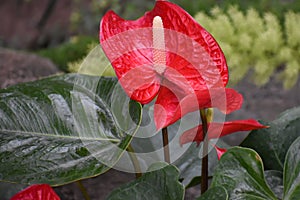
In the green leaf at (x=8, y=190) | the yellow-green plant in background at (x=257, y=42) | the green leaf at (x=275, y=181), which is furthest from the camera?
the yellow-green plant in background at (x=257, y=42)

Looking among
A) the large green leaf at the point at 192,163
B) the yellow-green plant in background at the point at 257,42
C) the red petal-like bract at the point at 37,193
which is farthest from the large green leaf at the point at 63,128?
the yellow-green plant in background at the point at 257,42

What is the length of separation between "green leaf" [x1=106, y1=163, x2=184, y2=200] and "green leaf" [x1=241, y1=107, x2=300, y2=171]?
0.17m

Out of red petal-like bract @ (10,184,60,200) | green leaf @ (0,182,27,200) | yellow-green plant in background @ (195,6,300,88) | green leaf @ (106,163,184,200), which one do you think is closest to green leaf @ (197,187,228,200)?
green leaf @ (106,163,184,200)

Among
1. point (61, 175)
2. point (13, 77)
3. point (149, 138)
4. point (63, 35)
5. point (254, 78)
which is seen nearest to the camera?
point (61, 175)

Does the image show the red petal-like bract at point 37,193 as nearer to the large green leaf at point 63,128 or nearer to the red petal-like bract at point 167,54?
the large green leaf at point 63,128

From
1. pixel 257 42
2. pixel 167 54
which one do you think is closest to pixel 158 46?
pixel 167 54

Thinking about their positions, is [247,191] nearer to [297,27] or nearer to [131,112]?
[131,112]

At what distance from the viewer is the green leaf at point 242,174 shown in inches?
18.7

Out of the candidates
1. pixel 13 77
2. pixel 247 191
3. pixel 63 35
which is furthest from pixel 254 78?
pixel 63 35

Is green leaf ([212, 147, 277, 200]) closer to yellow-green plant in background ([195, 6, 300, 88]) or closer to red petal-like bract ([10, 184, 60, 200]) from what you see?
red petal-like bract ([10, 184, 60, 200])

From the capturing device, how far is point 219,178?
475mm

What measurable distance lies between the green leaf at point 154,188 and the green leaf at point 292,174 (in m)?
0.11

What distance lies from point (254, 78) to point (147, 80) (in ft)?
2.57

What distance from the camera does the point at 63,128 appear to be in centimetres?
51
